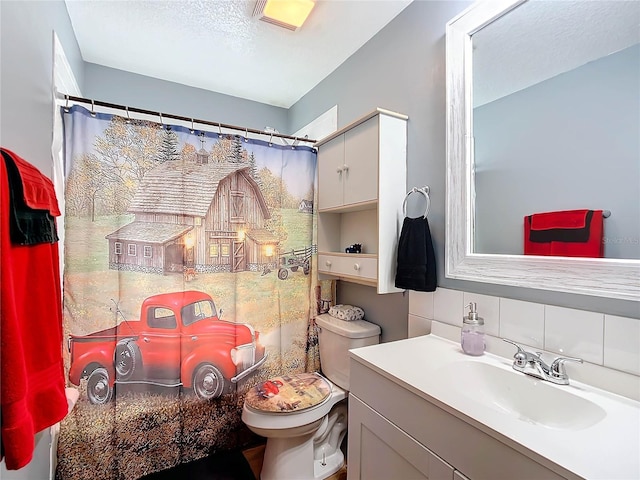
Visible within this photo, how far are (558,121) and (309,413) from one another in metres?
1.58

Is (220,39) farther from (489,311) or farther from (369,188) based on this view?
(489,311)

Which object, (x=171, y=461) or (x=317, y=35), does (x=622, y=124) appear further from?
(x=171, y=461)

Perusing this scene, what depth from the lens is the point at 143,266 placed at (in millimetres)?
1628

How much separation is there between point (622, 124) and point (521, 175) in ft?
1.00

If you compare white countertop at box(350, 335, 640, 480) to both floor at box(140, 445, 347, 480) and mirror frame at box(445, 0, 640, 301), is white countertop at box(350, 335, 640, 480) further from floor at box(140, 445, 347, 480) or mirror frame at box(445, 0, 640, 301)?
floor at box(140, 445, 347, 480)

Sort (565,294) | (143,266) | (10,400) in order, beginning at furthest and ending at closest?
(143,266) → (565,294) → (10,400)

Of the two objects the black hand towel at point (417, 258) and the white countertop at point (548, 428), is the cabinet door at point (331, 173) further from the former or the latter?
the white countertop at point (548, 428)

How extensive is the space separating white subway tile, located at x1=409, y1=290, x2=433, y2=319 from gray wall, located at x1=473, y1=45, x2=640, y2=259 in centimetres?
34

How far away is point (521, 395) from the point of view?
1.01 m

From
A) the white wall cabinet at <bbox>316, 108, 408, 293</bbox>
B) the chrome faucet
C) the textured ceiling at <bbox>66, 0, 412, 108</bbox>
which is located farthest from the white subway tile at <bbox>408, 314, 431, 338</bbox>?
the textured ceiling at <bbox>66, 0, 412, 108</bbox>

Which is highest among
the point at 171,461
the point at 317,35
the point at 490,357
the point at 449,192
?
the point at 317,35

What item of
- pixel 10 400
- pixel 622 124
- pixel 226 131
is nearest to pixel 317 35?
pixel 226 131

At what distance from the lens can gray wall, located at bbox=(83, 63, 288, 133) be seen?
7.34ft

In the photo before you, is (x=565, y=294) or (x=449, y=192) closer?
(x=565, y=294)
